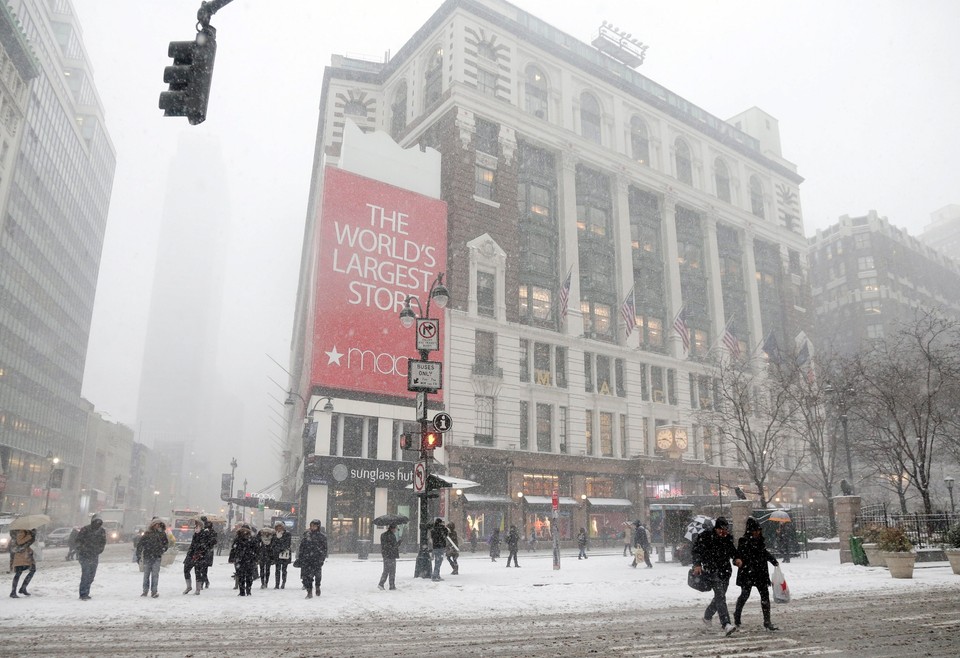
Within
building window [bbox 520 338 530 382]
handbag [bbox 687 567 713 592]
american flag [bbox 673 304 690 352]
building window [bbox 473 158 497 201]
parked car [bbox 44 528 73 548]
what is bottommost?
parked car [bbox 44 528 73 548]

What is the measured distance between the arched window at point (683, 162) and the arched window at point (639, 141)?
13.8ft

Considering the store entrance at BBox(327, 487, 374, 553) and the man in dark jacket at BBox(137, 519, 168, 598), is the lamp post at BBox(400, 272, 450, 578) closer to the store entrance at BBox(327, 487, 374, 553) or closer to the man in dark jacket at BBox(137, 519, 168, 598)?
the man in dark jacket at BBox(137, 519, 168, 598)

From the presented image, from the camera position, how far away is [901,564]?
1919 centimetres

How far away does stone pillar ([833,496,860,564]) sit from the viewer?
977 inches

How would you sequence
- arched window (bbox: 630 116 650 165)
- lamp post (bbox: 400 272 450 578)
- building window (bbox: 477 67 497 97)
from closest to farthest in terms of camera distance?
1. lamp post (bbox: 400 272 450 578)
2. building window (bbox: 477 67 497 97)
3. arched window (bbox: 630 116 650 165)

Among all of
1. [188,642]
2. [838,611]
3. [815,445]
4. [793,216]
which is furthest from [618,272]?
[188,642]

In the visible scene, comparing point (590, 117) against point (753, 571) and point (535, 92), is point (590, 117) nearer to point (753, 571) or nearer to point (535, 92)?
point (535, 92)

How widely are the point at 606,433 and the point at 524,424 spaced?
7.95m

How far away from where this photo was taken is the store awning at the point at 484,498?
140 feet

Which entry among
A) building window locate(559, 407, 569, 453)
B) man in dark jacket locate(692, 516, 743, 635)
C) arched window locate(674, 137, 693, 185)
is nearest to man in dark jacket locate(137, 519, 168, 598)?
man in dark jacket locate(692, 516, 743, 635)

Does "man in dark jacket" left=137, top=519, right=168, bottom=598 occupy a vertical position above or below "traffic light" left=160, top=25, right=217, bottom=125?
below

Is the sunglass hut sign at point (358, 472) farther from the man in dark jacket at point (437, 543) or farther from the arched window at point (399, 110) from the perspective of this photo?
the arched window at point (399, 110)

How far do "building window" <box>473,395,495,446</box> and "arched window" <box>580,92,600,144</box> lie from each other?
91.2ft

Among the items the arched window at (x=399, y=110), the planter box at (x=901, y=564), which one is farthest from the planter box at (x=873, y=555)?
the arched window at (x=399, y=110)
